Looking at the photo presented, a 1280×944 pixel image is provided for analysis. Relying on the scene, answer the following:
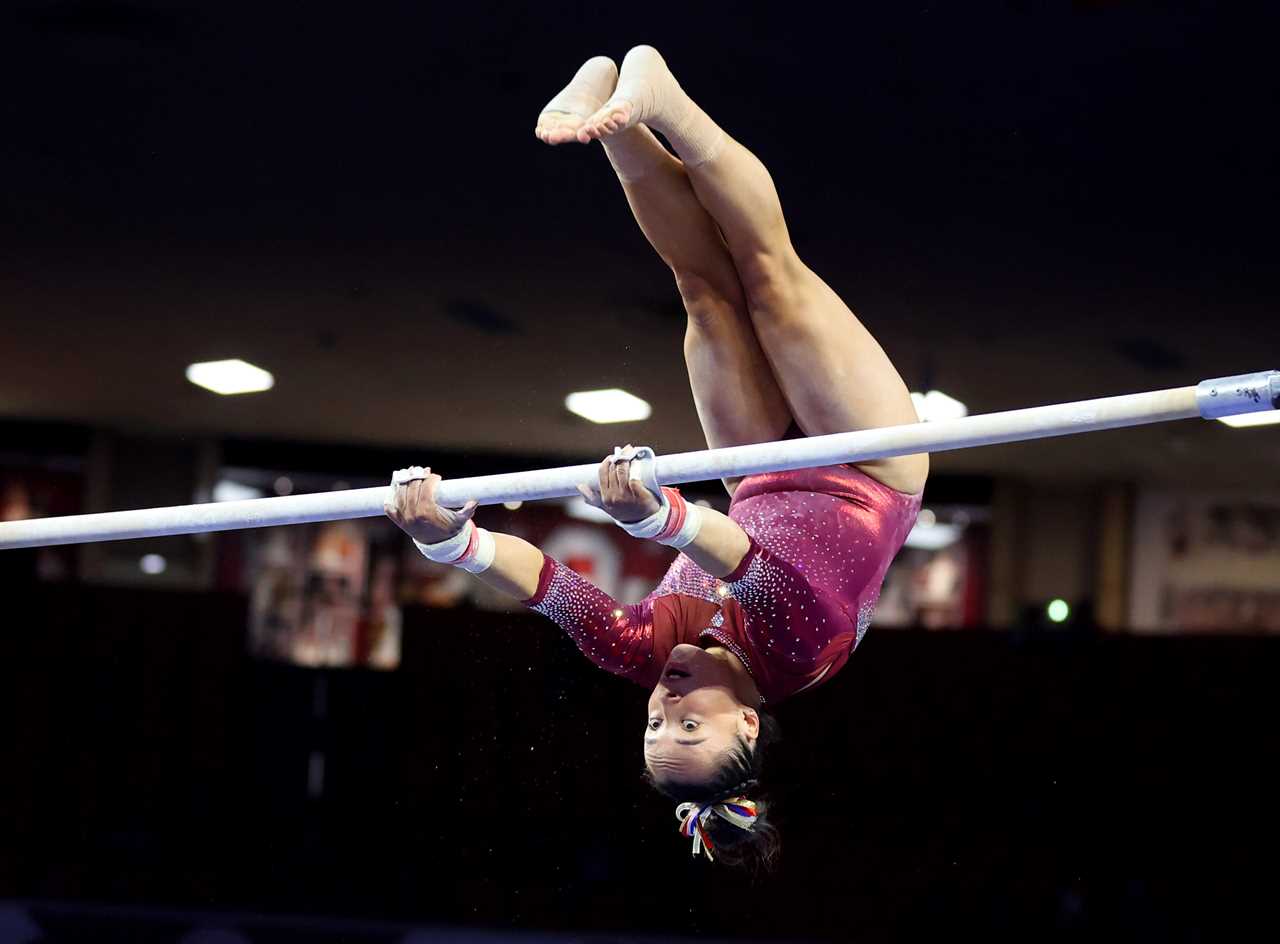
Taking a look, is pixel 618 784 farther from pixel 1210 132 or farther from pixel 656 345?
pixel 1210 132

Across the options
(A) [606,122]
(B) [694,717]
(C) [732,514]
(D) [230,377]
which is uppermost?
(D) [230,377]

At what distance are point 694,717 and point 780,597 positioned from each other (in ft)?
0.85

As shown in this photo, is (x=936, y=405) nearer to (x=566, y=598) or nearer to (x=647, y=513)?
(x=566, y=598)

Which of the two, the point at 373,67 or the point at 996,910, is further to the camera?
the point at 996,910

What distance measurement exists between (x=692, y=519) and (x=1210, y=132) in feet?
7.09

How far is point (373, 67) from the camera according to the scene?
12.7 feet

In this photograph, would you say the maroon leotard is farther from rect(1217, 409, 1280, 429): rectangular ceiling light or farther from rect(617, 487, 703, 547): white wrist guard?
rect(1217, 409, 1280, 429): rectangular ceiling light

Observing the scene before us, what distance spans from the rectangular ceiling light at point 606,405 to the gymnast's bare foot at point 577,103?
175 cm

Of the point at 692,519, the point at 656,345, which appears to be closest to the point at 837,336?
the point at 692,519

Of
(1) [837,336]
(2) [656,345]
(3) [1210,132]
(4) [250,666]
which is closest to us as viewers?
(1) [837,336]

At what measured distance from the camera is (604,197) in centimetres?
402

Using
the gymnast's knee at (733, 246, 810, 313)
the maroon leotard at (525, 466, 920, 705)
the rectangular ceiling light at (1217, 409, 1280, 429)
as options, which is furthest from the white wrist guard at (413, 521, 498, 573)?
the rectangular ceiling light at (1217, 409, 1280, 429)

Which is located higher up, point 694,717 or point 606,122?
point 606,122

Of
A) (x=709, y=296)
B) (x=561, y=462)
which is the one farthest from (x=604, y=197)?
(x=709, y=296)
